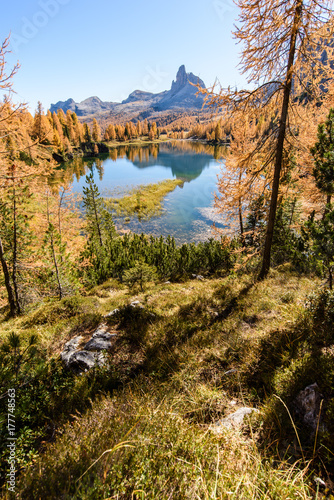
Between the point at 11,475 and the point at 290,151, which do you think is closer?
the point at 11,475

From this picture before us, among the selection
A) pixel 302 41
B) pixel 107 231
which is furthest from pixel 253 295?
pixel 107 231

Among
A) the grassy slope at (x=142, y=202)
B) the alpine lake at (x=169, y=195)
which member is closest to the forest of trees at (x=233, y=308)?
the alpine lake at (x=169, y=195)

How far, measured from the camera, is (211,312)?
6242 millimetres

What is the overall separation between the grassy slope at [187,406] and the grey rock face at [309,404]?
182 millimetres

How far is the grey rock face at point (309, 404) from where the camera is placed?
232cm

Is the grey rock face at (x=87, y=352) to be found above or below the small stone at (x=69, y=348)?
above

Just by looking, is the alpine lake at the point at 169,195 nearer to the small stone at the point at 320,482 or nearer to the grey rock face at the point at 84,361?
the grey rock face at the point at 84,361

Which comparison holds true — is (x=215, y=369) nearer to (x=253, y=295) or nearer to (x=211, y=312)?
(x=211, y=312)

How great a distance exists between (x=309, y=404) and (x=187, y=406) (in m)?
1.52

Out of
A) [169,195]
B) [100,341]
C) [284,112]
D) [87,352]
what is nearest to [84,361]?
[87,352]

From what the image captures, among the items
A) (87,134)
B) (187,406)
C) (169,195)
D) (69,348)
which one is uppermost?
(87,134)

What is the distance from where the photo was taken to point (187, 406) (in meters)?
2.88

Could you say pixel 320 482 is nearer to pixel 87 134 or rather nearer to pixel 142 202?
pixel 142 202

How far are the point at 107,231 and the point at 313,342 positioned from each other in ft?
70.5
